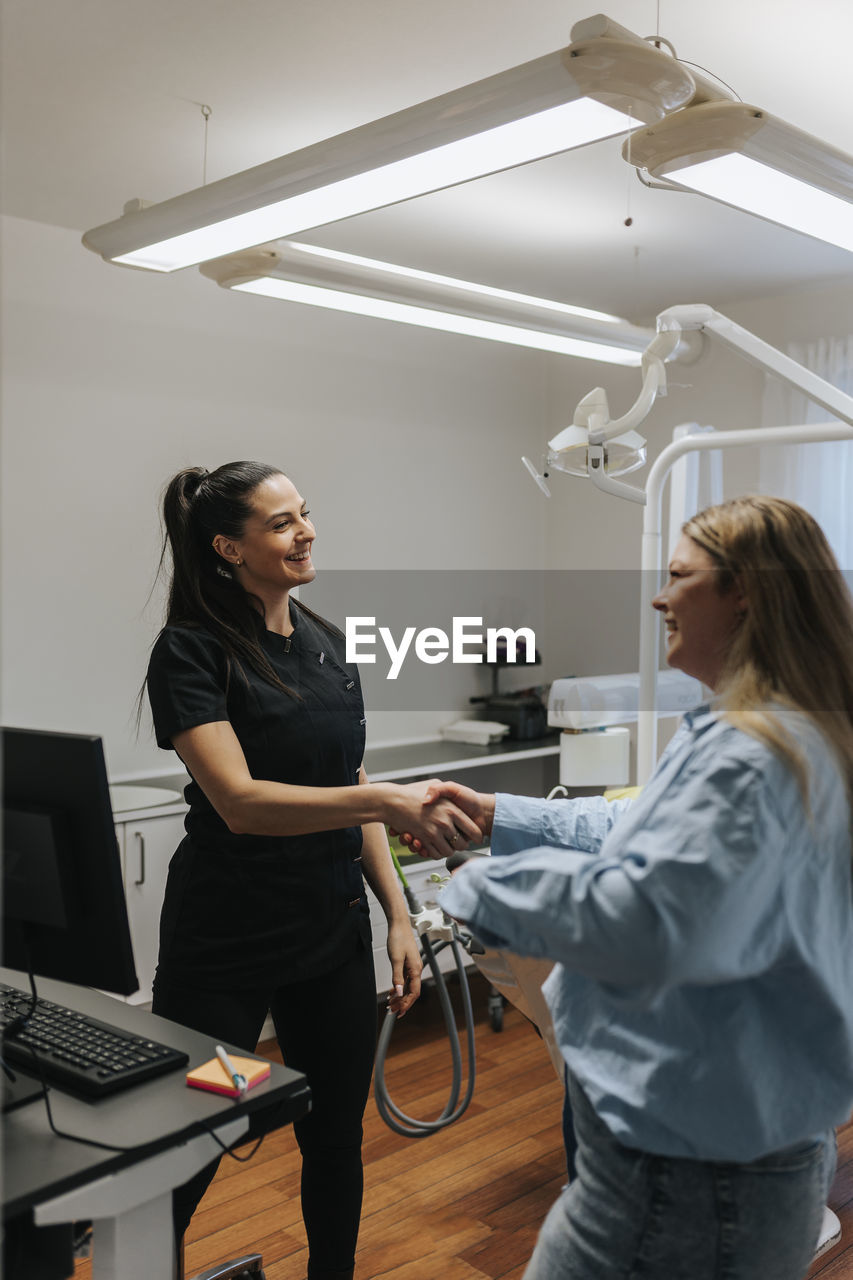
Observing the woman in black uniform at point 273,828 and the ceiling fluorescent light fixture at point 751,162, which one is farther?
the woman in black uniform at point 273,828

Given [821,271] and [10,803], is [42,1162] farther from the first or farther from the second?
[821,271]

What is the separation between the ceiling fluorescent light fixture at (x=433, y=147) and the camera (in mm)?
1474

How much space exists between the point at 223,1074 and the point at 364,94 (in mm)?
2058

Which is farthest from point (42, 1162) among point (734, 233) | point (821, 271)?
point (821, 271)

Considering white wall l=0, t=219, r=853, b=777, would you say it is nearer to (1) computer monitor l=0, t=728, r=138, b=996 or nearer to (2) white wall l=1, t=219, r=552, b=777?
(2) white wall l=1, t=219, r=552, b=777

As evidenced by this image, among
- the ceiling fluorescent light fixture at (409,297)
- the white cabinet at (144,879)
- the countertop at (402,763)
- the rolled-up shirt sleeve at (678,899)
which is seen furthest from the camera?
the countertop at (402,763)

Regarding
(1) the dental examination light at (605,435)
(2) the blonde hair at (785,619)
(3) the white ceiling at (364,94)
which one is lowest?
(2) the blonde hair at (785,619)

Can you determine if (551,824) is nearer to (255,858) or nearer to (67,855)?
(255,858)

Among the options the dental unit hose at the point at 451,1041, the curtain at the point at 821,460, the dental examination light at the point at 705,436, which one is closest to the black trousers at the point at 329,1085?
the dental unit hose at the point at 451,1041

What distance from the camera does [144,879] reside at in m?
3.10

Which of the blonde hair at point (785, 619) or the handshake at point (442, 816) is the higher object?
the blonde hair at point (785, 619)

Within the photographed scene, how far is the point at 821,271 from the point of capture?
153 inches

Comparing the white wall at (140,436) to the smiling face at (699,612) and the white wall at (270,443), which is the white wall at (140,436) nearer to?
the white wall at (270,443)

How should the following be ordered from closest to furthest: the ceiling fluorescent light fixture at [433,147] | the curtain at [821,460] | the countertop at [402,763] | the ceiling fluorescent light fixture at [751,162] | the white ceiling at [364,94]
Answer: the ceiling fluorescent light fixture at [433,147] → the ceiling fluorescent light fixture at [751,162] → the white ceiling at [364,94] → the countertop at [402,763] → the curtain at [821,460]
